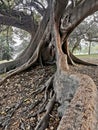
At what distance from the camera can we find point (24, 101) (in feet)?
21.0

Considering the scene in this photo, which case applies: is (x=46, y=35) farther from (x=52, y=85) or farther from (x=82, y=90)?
(x=82, y=90)

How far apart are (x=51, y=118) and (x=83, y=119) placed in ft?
9.80

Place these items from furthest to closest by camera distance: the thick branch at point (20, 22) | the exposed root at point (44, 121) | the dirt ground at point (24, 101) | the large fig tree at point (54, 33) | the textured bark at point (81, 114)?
the thick branch at point (20, 22) → the dirt ground at point (24, 101) → the large fig tree at point (54, 33) → the exposed root at point (44, 121) → the textured bark at point (81, 114)

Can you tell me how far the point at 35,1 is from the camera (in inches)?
407

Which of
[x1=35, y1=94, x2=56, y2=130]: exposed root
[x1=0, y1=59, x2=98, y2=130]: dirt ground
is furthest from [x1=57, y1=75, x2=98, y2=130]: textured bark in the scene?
[x1=0, y1=59, x2=98, y2=130]: dirt ground

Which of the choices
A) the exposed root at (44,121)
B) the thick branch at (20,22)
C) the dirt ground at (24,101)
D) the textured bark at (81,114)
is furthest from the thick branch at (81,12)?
the textured bark at (81,114)

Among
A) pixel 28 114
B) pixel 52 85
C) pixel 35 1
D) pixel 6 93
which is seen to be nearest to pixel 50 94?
pixel 52 85

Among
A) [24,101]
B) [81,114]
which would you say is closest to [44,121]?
[24,101]

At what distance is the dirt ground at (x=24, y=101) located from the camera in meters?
5.29

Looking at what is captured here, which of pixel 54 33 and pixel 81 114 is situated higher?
pixel 54 33

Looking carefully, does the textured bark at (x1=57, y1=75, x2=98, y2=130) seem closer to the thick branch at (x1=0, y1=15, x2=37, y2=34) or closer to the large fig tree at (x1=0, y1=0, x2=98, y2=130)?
the large fig tree at (x1=0, y1=0, x2=98, y2=130)

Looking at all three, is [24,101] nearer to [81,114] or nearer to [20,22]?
[81,114]

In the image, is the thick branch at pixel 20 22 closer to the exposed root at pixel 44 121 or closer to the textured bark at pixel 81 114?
the exposed root at pixel 44 121

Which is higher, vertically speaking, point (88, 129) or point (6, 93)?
point (88, 129)
